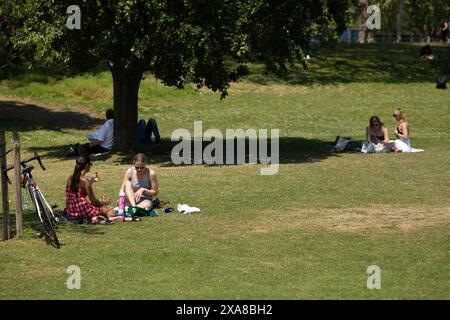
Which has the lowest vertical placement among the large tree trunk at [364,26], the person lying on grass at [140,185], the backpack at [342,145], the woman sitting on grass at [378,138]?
the backpack at [342,145]

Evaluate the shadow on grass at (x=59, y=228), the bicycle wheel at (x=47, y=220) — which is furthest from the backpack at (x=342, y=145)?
the bicycle wheel at (x=47, y=220)

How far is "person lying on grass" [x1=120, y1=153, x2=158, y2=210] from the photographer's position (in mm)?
17766

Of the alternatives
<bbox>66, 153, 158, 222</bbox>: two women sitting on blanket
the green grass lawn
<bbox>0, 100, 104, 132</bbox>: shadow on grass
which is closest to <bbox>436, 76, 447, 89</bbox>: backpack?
the green grass lawn

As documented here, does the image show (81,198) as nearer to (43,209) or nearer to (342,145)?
(43,209)

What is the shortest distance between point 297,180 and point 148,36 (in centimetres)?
534

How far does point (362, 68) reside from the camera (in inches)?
1892

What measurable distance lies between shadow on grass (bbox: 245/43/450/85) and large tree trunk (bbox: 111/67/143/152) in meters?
16.0

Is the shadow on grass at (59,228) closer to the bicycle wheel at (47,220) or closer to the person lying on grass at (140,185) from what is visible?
the bicycle wheel at (47,220)

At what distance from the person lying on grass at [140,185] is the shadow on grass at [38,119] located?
16837 mm

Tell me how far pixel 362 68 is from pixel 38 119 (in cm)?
1776

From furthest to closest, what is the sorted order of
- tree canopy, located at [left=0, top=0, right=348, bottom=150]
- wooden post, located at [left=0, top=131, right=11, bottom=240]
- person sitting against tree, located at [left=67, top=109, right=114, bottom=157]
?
person sitting against tree, located at [left=67, top=109, right=114, bottom=157], tree canopy, located at [left=0, top=0, right=348, bottom=150], wooden post, located at [left=0, top=131, right=11, bottom=240]

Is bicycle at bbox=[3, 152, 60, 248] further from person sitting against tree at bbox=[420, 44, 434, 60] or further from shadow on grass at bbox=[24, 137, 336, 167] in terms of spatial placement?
person sitting against tree at bbox=[420, 44, 434, 60]

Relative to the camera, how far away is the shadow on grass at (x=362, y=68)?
4541cm
